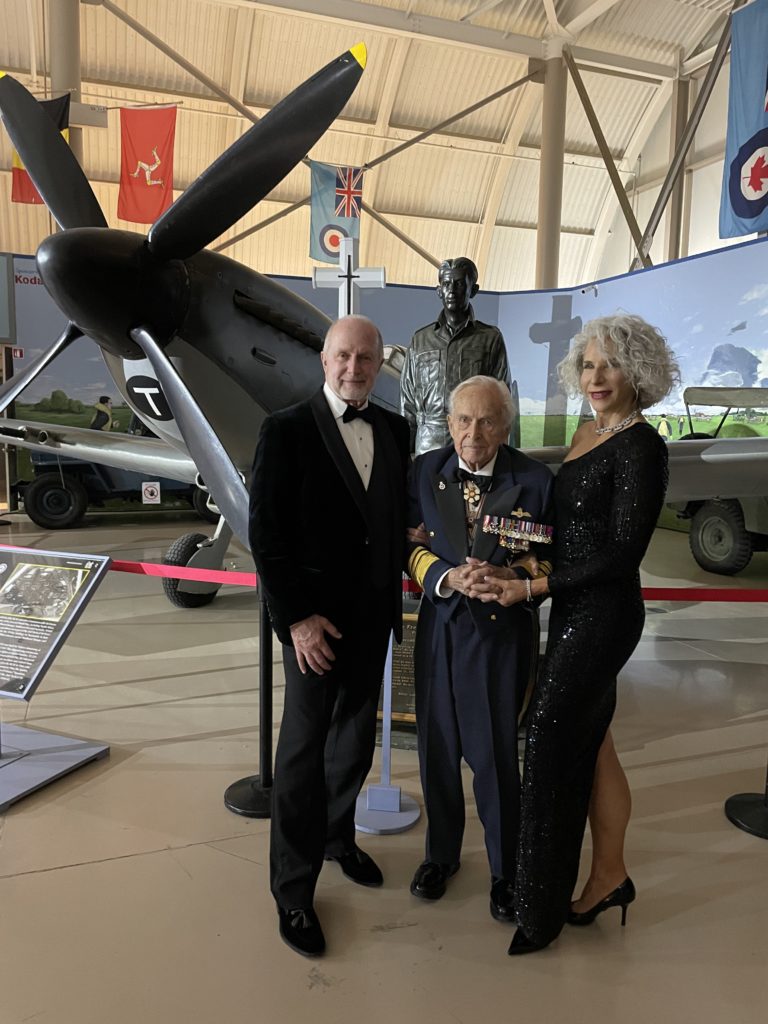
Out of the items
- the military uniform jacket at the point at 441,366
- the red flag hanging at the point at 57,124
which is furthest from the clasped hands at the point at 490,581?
the red flag hanging at the point at 57,124

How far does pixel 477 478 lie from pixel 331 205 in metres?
9.72

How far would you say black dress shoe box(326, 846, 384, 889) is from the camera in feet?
7.97

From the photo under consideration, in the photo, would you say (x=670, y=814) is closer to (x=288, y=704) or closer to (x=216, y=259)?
(x=288, y=704)

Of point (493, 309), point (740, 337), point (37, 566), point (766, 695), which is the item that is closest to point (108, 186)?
point (493, 309)

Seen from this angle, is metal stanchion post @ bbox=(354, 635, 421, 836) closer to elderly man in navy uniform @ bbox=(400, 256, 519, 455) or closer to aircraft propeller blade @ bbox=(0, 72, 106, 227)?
elderly man in navy uniform @ bbox=(400, 256, 519, 455)

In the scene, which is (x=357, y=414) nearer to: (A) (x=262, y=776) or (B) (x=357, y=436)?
(B) (x=357, y=436)

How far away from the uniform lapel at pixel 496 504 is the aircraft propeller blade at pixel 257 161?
7.21 ft

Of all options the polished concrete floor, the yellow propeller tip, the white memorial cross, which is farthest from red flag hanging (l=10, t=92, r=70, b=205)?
the polished concrete floor

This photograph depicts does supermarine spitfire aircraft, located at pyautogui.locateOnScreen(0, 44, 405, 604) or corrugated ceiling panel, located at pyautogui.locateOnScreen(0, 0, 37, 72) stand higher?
corrugated ceiling panel, located at pyautogui.locateOnScreen(0, 0, 37, 72)

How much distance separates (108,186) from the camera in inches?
683

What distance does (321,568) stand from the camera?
2.12 metres

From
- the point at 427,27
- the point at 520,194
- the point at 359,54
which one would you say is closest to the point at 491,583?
the point at 359,54

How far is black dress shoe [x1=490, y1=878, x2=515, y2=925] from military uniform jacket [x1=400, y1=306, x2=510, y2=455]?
2.18 metres

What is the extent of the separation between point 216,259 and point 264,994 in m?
3.46
